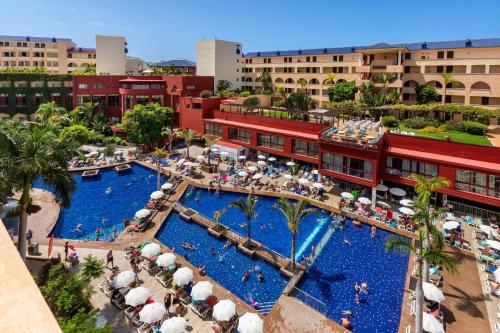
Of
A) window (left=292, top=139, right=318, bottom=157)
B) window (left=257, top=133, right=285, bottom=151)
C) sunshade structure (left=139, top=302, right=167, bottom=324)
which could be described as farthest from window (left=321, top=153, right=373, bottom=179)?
sunshade structure (left=139, top=302, right=167, bottom=324)

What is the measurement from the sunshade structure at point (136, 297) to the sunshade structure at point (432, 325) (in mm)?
15840

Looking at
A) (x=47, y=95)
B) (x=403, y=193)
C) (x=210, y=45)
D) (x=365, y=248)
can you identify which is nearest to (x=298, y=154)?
(x=403, y=193)

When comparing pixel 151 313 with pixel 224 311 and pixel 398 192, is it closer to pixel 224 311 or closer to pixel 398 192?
pixel 224 311

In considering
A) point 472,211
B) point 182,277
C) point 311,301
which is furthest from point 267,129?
point 311,301

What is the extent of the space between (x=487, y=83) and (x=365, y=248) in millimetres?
48269

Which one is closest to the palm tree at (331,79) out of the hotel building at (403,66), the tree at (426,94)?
the hotel building at (403,66)

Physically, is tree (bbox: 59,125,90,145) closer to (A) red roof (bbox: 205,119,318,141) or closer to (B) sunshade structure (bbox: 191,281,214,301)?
(A) red roof (bbox: 205,119,318,141)

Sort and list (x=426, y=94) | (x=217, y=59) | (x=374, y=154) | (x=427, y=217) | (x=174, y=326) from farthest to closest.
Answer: (x=217, y=59) → (x=426, y=94) → (x=374, y=154) → (x=427, y=217) → (x=174, y=326)

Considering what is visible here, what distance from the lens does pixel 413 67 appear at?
6488cm

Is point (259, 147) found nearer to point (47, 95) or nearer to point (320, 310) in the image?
point (320, 310)

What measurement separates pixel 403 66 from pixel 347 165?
40.3 m

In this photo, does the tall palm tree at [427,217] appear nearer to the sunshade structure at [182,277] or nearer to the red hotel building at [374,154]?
the red hotel building at [374,154]

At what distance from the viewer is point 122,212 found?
34.3 m

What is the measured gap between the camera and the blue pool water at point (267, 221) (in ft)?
93.3
